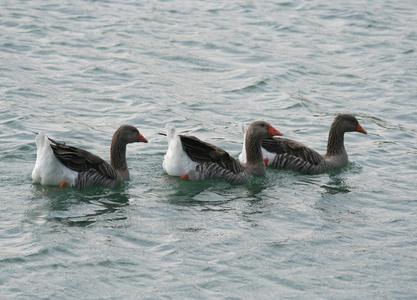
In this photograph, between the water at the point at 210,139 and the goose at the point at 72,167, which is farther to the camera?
the goose at the point at 72,167

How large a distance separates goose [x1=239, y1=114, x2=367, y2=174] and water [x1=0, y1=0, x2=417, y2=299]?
0.65 feet

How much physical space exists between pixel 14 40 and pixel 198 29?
6.08m

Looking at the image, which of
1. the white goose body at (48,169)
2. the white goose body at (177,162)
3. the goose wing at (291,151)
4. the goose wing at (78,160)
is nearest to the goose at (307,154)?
the goose wing at (291,151)

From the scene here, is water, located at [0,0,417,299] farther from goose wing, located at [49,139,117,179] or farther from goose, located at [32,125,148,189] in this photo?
goose wing, located at [49,139,117,179]

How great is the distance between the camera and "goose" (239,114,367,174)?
491 inches

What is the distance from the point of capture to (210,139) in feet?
45.6

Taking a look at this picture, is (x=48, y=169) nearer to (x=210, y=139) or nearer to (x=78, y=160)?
(x=78, y=160)

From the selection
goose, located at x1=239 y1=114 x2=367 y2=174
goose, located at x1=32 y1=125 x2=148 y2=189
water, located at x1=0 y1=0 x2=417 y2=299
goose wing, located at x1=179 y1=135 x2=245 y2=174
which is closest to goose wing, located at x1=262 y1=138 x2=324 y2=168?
goose, located at x1=239 y1=114 x2=367 y2=174

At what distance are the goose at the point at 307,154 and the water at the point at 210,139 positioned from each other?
7.8 inches

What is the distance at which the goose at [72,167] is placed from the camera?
33.4ft

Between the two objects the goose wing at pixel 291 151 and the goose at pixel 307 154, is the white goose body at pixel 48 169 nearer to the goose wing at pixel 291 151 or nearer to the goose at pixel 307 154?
the goose at pixel 307 154

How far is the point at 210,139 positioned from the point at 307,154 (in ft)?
7.54

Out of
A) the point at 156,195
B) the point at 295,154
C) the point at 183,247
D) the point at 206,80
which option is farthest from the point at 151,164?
the point at 206,80

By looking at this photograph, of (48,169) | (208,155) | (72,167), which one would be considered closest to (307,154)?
(208,155)
